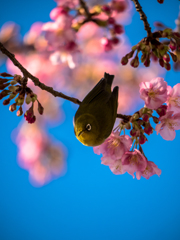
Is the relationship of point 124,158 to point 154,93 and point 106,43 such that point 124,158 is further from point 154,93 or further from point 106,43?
point 106,43

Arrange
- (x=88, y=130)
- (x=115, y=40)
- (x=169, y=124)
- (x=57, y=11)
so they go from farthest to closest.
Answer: (x=115, y=40)
(x=57, y=11)
(x=169, y=124)
(x=88, y=130)

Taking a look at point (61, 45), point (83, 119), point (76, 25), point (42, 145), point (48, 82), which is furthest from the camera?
point (42, 145)

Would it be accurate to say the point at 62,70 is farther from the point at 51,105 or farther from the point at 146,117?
the point at 146,117

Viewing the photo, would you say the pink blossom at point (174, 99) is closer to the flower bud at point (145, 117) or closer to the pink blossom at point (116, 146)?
the flower bud at point (145, 117)

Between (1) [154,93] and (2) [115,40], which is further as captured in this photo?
(2) [115,40]

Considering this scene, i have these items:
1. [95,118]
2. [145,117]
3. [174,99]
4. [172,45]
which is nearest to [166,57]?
[172,45]

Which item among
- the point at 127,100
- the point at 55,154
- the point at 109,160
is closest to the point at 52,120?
the point at 55,154

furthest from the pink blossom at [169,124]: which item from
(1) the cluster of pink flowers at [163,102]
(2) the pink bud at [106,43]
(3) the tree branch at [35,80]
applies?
(2) the pink bud at [106,43]
